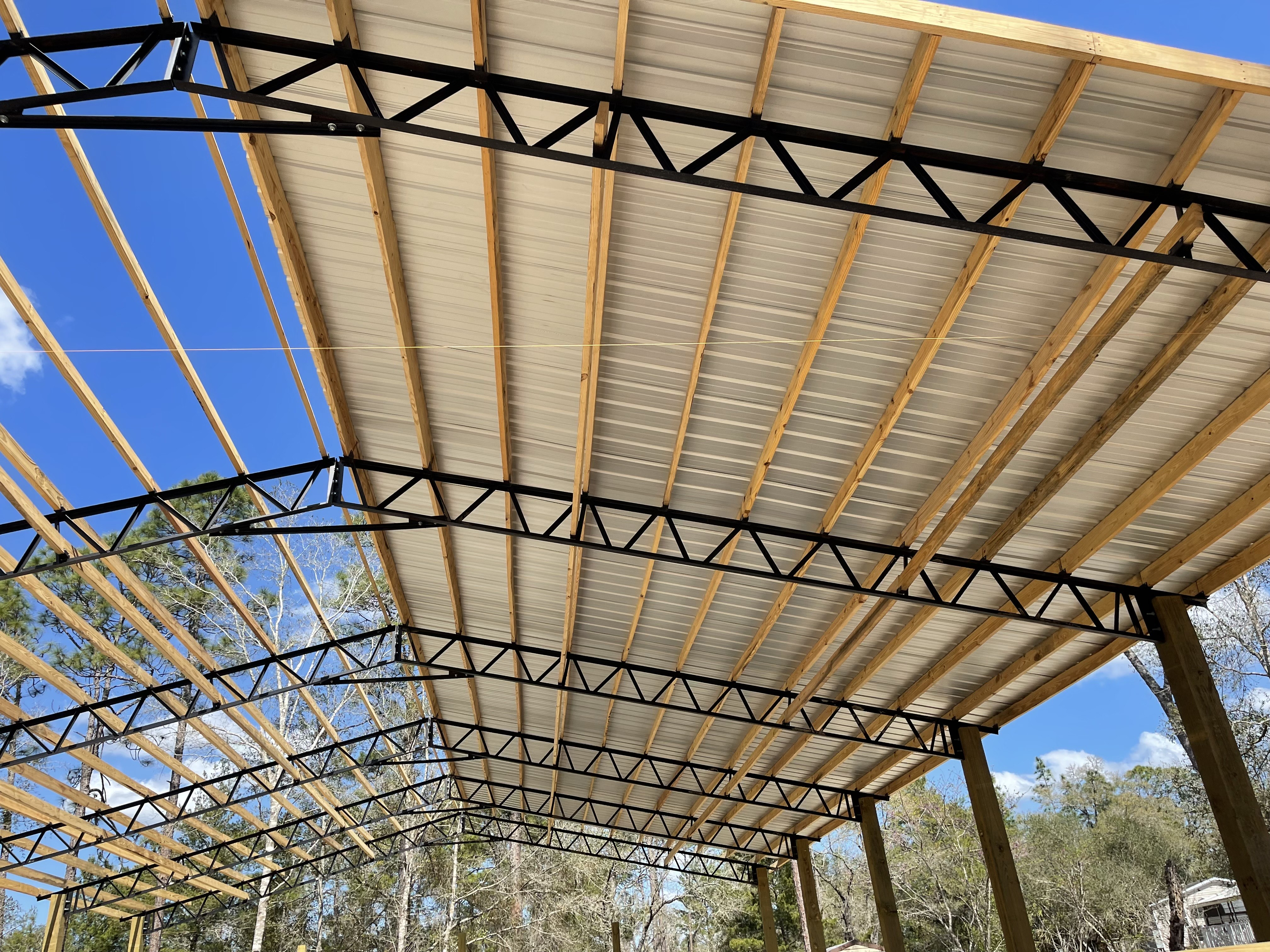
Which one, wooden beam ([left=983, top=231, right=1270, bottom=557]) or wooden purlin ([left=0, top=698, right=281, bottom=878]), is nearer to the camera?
wooden beam ([left=983, top=231, right=1270, bottom=557])

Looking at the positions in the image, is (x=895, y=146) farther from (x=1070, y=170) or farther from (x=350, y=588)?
(x=350, y=588)

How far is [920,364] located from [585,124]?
3399 mm

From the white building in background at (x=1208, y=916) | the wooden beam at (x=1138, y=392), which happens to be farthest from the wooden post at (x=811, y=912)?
the white building in background at (x=1208, y=916)

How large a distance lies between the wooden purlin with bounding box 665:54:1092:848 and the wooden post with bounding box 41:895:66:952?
15.9 meters

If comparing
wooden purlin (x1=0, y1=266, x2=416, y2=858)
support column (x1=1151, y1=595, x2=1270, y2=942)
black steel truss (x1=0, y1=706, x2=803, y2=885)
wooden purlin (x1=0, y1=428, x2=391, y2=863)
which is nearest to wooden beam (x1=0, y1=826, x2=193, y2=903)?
black steel truss (x1=0, y1=706, x2=803, y2=885)

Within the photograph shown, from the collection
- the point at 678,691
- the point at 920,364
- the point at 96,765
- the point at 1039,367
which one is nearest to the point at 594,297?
the point at 920,364

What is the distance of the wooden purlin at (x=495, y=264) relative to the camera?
5676mm

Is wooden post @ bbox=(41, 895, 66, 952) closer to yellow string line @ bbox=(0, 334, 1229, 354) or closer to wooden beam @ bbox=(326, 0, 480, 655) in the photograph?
wooden beam @ bbox=(326, 0, 480, 655)

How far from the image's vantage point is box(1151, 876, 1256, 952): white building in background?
2644 cm

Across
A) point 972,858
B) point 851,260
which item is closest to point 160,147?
point 972,858

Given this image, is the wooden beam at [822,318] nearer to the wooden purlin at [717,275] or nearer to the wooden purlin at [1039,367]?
the wooden purlin at [717,275]

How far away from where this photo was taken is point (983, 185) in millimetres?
6141

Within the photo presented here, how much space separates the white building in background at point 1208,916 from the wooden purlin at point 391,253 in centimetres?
2778

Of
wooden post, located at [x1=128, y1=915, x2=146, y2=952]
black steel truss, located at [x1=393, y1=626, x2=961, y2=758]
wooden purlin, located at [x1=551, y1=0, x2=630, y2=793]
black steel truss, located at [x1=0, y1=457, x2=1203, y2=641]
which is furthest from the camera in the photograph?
wooden post, located at [x1=128, y1=915, x2=146, y2=952]
